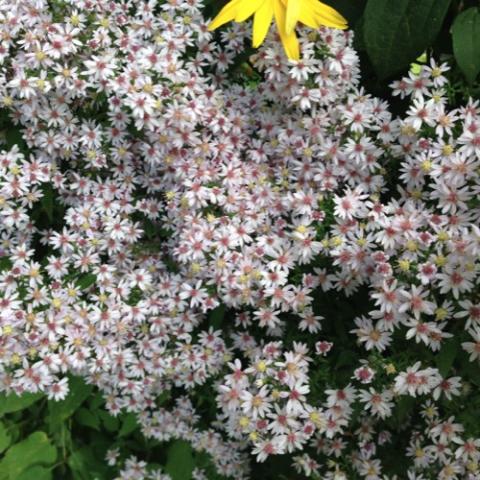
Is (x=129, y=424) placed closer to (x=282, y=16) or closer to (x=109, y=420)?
(x=109, y=420)

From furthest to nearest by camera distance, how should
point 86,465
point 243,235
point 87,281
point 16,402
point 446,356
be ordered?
point 86,465, point 16,402, point 87,281, point 243,235, point 446,356

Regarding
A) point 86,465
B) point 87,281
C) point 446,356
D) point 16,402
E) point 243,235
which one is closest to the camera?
point 446,356

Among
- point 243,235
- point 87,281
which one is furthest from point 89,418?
point 243,235

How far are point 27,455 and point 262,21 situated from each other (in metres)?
1.21

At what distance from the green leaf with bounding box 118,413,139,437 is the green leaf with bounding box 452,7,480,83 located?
3.55 feet

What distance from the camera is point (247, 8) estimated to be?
1.13 metres

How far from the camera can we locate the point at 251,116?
135cm

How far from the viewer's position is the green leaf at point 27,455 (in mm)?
1634

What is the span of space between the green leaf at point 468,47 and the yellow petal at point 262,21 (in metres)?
0.31

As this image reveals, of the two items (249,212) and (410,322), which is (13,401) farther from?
(410,322)

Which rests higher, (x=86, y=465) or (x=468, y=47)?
(x=468, y=47)

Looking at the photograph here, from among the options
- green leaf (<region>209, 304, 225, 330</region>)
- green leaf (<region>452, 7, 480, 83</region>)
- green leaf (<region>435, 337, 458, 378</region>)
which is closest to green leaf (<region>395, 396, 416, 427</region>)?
green leaf (<region>435, 337, 458, 378</region>)

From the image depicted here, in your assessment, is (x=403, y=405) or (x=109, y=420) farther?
(x=109, y=420)

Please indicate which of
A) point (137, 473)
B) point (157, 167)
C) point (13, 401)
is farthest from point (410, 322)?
point (13, 401)
